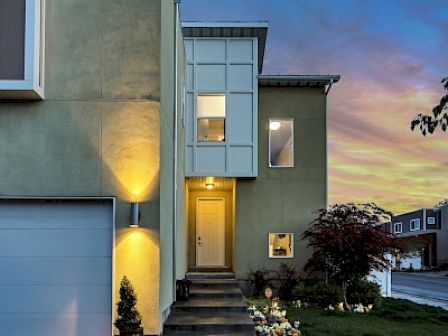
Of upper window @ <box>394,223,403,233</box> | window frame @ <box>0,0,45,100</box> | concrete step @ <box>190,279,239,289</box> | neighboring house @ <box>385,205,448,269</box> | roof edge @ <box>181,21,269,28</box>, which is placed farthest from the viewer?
upper window @ <box>394,223,403,233</box>

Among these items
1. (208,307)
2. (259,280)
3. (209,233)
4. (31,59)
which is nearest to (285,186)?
(259,280)

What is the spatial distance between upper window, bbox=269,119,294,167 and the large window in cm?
199

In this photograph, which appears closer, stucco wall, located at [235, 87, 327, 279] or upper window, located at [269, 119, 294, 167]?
stucco wall, located at [235, 87, 327, 279]

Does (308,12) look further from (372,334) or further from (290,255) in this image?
(372,334)

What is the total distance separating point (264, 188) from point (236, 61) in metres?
3.61

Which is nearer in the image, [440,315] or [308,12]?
[440,315]

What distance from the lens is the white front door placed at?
15.2 m

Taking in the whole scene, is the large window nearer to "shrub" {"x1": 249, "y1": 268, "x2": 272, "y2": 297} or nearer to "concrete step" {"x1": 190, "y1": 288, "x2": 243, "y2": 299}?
"shrub" {"x1": 249, "y1": 268, "x2": 272, "y2": 297}

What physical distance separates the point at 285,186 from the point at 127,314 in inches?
317

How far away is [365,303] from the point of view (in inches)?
506

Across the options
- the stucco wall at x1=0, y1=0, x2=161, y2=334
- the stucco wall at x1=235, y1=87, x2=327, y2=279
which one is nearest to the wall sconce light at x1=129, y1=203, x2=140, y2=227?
the stucco wall at x1=0, y1=0, x2=161, y2=334

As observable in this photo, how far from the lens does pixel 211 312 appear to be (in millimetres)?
9555

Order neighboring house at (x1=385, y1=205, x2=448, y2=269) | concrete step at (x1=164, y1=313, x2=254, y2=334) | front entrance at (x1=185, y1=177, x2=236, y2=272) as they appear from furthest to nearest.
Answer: neighboring house at (x1=385, y1=205, x2=448, y2=269), front entrance at (x1=185, y1=177, x2=236, y2=272), concrete step at (x1=164, y1=313, x2=254, y2=334)

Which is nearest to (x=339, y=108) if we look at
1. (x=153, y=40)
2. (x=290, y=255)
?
(x=290, y=255)
